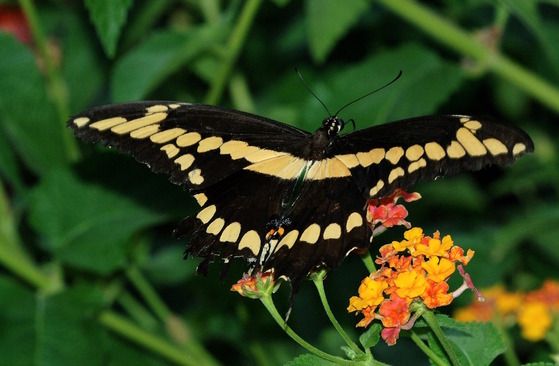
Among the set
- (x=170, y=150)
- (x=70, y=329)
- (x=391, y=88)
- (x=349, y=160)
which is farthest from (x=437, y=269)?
(x=70, y=329)

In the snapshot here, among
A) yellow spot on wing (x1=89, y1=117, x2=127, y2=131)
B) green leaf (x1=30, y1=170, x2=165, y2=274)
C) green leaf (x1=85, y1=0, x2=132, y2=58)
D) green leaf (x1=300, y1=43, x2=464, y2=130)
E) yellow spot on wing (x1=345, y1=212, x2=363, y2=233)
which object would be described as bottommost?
green leaf (x1=30, y1=170, x2=165, y2=274)

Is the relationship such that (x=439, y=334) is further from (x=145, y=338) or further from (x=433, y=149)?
(x=145, y=338)

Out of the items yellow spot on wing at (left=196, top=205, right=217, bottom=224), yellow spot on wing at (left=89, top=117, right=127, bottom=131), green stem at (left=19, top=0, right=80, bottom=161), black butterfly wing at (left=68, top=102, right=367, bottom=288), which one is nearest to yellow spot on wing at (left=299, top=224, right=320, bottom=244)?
black butterfly wing at (left=68, top=102, right=367, bottom=288)

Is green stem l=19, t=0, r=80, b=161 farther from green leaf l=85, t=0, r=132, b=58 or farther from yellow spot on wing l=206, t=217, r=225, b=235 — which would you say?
yellow spot on wing l=206, t=217, r=225, b=235

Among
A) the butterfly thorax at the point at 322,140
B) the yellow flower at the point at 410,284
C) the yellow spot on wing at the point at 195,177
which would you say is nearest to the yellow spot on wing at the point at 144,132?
the yellow spot on wing at the point at 195,177

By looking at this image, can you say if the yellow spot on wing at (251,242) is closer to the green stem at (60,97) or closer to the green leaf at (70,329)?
the green leaf at (70,329)

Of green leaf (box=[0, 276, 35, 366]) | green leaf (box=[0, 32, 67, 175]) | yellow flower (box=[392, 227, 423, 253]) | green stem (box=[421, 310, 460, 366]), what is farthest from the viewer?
green leaf (box=[0, 32, 67, 175])
